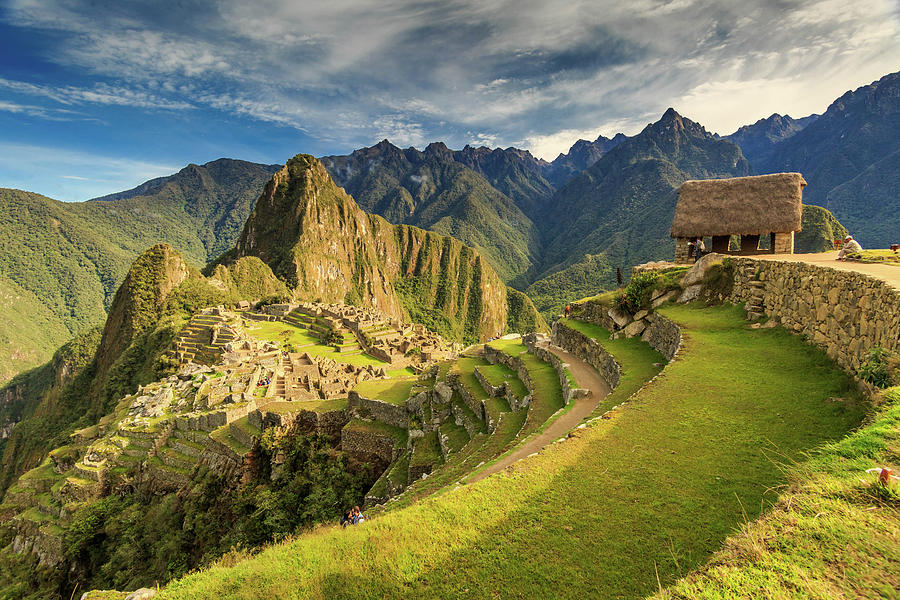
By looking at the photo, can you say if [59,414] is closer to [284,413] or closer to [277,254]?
[284,413]

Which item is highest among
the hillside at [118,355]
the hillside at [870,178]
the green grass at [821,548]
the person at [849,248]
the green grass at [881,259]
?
the hillside at [870,178]

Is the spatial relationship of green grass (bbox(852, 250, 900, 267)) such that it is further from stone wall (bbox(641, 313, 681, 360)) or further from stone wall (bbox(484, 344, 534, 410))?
stone wall (bbox(484, 344, 534, 410))

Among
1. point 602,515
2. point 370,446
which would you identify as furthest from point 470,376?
point 602,515

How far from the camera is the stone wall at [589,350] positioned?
14364mm

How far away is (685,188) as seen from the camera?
23094mm

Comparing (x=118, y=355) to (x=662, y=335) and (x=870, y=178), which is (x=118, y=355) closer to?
(x=662, y=335)

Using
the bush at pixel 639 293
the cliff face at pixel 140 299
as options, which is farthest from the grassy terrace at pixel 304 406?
the cliff face at pixel 140 299

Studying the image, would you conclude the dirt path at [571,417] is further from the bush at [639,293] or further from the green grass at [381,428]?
the green grass at [381,428]

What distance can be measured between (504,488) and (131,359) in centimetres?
7515

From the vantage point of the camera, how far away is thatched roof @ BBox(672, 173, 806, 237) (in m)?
20.4

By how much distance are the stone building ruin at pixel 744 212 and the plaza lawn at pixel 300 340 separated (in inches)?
1485

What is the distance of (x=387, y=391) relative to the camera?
76.5 feet

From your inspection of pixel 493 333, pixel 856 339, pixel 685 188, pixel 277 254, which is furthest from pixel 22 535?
pixel 493 333

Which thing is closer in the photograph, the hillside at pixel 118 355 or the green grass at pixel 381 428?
the green grass at pixel 381 428
